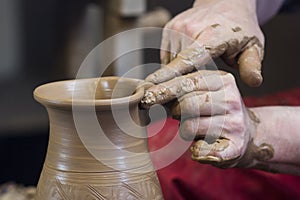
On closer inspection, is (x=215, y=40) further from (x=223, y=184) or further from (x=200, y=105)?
(x=223, y=184)

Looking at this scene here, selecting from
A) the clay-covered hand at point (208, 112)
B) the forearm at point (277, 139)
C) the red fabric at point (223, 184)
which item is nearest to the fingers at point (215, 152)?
the clay-covered hand at point (208, 112)

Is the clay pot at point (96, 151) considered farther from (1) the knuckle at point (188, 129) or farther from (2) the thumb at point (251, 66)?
(2) the thumb at point (251, 66)

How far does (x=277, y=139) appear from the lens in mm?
1108

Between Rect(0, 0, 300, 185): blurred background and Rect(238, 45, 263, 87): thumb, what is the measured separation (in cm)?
164

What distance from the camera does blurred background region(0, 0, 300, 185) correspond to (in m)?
2.79

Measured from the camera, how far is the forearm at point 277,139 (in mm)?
1084

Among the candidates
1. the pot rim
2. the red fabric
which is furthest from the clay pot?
the red fabric

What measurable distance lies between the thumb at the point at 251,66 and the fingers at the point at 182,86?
0.08 meters

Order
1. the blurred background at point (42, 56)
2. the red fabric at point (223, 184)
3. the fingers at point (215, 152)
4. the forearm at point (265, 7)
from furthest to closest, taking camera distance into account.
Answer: the blurred background at point (42, 56), the forearm at point (265, 7), the red fabric at point (223, 184), the fingers at point (215, 152)

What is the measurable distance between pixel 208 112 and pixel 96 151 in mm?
204

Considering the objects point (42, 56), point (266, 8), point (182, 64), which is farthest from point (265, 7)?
point (42, 56)

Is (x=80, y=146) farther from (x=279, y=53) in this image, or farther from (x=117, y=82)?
(x=279, y=53)

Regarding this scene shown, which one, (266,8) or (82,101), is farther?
(266,8)

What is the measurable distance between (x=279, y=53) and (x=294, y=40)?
0.10 metres
